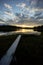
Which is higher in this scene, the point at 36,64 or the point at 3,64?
the point at 3,64

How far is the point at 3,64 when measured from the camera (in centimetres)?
412

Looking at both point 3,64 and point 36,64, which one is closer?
point 3,64

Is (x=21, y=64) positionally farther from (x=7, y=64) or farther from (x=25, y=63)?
(x=7, y=64)

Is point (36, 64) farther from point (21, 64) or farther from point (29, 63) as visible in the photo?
point (21, 64)

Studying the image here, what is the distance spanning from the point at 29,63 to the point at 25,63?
0.20 metres

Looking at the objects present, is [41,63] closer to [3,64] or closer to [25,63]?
[25,63]

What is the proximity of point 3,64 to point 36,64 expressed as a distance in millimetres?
2108

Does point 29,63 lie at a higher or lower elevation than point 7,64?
lower

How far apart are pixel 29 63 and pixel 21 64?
46 cm

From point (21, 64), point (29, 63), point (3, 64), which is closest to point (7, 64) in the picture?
point (3, 64)

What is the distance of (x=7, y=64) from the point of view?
13.4ft

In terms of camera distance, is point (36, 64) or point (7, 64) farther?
point (36, 64)

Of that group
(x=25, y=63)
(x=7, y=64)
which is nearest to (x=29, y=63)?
(x=25, y=63)

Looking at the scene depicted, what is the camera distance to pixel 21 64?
18.4 feet
